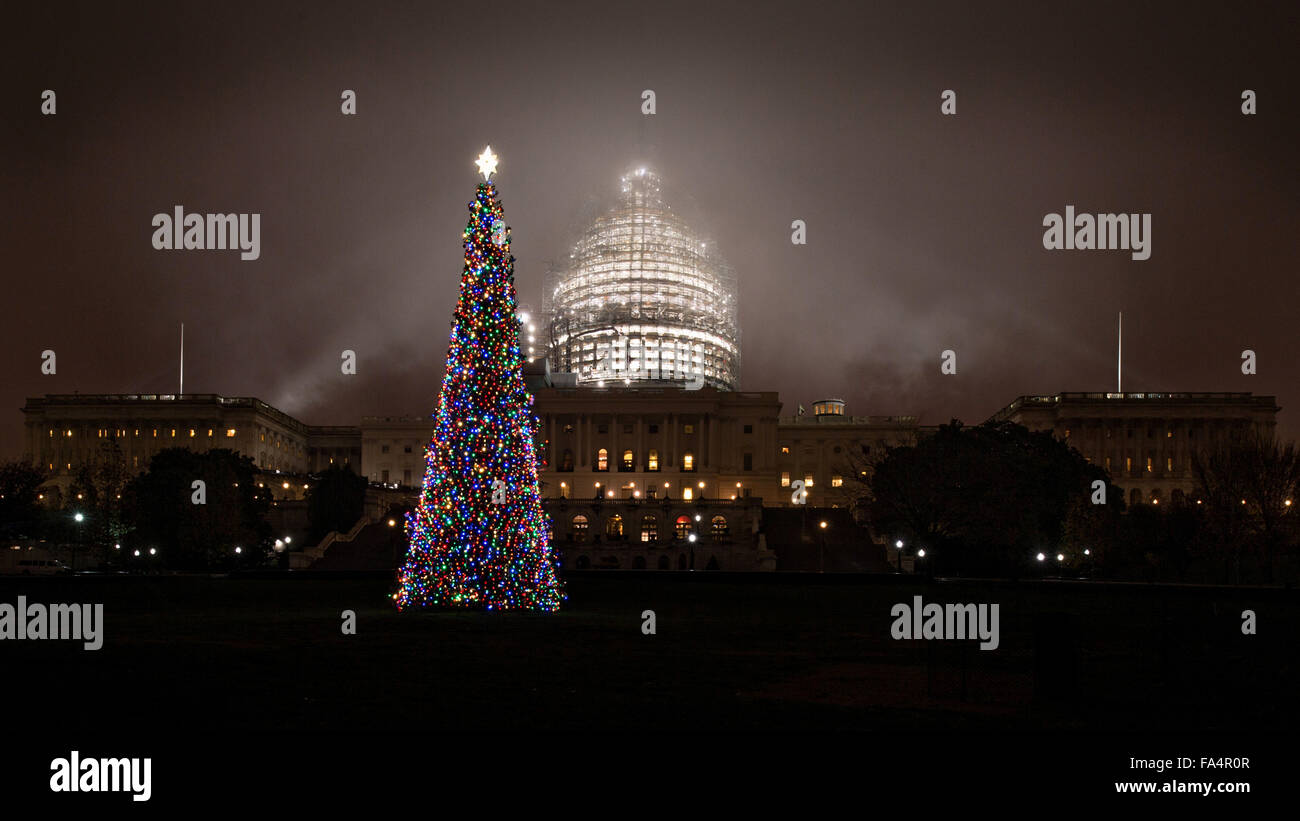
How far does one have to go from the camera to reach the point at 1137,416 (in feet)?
412

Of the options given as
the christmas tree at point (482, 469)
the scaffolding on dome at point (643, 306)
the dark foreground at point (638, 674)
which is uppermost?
the scaffolding on dome at point (643, 306)

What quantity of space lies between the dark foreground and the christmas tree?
150 centimetres

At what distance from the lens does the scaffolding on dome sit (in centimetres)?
13525

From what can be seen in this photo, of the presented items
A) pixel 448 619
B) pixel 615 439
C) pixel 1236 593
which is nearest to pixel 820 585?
pixel 1236 593

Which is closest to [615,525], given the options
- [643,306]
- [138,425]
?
[643,306]

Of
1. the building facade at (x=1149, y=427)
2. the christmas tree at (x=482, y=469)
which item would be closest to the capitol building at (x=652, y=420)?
the building facade at (x=1149, y=427)

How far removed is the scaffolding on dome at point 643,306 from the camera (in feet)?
444

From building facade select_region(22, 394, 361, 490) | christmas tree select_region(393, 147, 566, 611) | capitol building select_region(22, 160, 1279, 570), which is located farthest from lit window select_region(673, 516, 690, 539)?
christmas tree select_region(393, 147, 566, 611)

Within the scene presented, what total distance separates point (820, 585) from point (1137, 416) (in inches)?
3306

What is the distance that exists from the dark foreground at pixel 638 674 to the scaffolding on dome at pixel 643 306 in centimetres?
10424

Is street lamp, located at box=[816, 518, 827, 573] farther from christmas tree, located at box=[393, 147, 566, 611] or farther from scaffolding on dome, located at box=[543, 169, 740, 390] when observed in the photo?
scaffolding on dome, located at box=[543, 169, 740, 390]

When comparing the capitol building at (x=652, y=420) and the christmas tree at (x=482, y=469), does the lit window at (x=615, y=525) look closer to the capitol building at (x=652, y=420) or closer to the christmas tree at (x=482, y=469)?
the capitol building at (x=652, y=420)

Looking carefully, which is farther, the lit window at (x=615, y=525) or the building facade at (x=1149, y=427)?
the building facade at (x=1149, y=427)
